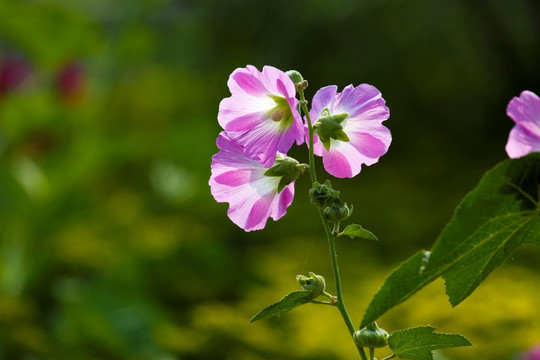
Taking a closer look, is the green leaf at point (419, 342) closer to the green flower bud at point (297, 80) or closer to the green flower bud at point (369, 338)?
the green flower bud at point (369, 338)

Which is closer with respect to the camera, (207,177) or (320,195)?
(320,195)

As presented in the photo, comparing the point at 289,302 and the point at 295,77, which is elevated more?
the point at 295,77

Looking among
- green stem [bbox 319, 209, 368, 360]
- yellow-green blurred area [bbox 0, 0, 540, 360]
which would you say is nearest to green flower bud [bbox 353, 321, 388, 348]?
green stem [bbox 319, 209, 368, 360]

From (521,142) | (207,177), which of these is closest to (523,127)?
(521,142)

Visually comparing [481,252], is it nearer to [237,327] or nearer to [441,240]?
[441,240]

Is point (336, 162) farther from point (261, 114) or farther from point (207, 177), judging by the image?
point (207, 177)

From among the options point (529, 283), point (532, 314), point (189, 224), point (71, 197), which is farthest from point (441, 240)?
point (189, 224)

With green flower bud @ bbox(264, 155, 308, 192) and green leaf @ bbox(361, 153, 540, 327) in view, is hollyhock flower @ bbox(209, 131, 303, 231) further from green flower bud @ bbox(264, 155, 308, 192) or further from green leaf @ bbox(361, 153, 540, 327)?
green leaf @ bbox(361, 153, 540, 327)
